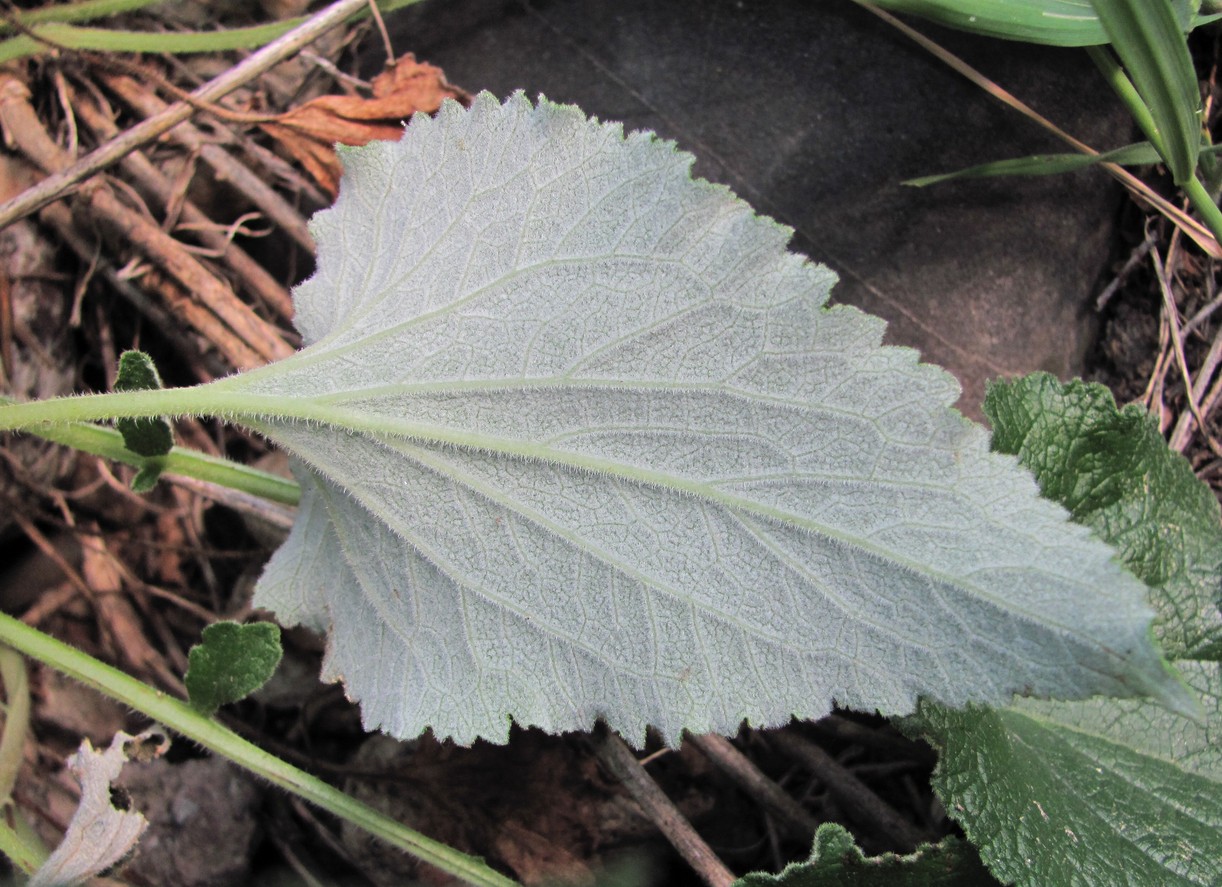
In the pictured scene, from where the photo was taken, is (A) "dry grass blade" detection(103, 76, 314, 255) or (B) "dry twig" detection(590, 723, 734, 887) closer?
(B) "dry twig" detection(590, 723, 734, 887)

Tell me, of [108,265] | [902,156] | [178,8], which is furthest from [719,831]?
[178,8]

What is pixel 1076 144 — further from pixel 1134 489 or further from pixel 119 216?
pixel 119 216

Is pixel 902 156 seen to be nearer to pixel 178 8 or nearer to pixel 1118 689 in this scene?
pixel 1118 689

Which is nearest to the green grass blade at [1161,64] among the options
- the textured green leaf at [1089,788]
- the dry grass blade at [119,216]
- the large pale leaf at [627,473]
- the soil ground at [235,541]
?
the soil ground at [235,541]

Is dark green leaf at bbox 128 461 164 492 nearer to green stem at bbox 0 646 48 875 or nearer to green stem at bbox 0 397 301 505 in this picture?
green stem at bbox 0 397 301 505

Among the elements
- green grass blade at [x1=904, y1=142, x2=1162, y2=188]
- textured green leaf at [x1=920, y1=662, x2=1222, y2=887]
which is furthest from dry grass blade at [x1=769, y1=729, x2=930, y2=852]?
green grass blade at [x1=904, y1=142, x2=1162, y2=188]

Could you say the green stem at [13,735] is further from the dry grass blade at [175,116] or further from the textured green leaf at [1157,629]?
the textured green leaf at [1157,629]
